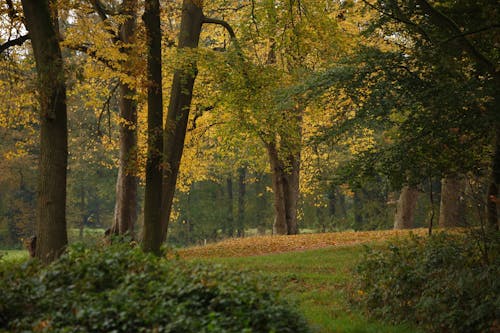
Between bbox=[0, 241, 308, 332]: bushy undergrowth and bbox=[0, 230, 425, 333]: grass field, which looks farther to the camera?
bbox=[0, 230, 425, 333]: grass field

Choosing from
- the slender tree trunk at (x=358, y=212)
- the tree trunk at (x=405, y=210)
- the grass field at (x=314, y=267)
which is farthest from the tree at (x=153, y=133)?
the slender tree trunk at (x=358, y=212)

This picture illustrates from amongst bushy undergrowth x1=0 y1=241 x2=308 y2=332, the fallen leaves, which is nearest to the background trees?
the fallen leaves

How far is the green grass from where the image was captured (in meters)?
8.81

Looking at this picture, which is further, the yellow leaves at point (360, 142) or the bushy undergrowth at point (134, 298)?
the yellow leaves at point (360, 142)

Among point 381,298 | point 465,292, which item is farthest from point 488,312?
point 381,298

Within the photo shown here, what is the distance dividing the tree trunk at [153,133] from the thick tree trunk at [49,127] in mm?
1572

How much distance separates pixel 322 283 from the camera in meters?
13.0

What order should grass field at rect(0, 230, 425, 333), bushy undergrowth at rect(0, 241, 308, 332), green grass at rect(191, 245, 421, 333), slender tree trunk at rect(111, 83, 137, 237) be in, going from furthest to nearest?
slender tree trunk at rect(111, 83, 137, 237) → grass field at rect(0, 230, 425, 333) → green grass at rect(191, 245, 421, 333) → bushy undergrowth at rect(0, 241, 308, 332)

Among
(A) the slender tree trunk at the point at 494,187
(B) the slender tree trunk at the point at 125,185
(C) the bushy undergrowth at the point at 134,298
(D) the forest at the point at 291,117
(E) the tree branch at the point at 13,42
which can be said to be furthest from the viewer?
(B) the slender tree trunk at the point at 125,185

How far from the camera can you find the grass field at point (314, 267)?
29.6 feet

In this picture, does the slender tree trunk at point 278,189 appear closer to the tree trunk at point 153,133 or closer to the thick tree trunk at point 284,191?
the thick tree trunk at point 284,191

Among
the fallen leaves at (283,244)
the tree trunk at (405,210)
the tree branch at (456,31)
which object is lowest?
the fallen leaves at (283,244)

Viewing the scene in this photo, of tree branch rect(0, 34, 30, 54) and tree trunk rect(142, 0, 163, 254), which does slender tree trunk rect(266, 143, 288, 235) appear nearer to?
tree branch rect(0, 34, 30, 54)

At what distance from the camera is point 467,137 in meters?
10.6
